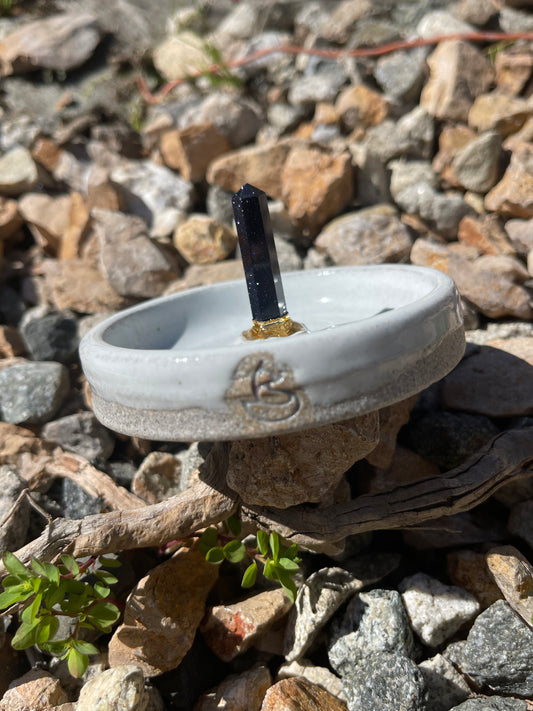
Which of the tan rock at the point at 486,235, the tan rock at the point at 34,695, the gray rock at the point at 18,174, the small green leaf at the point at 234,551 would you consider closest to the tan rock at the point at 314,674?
the small green leaf at the point at 234,551

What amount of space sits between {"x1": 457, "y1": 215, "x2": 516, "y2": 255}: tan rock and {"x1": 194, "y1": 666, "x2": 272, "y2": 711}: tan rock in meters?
2.12

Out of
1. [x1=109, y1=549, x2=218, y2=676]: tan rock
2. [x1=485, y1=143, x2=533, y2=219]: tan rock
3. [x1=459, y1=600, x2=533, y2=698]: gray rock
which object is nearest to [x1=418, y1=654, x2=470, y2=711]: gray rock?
[x1=459, y1=600, x2=533, y2=698]: gray rock

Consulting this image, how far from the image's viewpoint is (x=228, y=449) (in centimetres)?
181

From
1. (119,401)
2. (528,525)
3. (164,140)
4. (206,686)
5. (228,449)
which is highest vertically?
(164,140)

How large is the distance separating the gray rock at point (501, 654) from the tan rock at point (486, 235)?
175cm

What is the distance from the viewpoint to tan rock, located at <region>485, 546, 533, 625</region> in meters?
1.61

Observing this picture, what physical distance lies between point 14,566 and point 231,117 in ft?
9.61

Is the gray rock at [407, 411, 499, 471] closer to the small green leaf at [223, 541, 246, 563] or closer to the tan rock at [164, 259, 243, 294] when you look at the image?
the small green leaf at [223, 541, 246, 563]

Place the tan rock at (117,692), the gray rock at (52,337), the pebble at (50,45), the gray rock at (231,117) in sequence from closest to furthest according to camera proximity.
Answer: the tan rock at (117,692) < the gray rock at (52,337) < the gray rock at (231,117) < the pebble at (50,45)

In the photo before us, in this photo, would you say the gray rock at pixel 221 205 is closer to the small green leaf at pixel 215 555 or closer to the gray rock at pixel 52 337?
the gray rock at pixel 52 337

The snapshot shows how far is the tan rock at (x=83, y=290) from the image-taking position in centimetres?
309

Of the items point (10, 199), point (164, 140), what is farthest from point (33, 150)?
point (164, 140)

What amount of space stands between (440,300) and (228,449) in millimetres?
786

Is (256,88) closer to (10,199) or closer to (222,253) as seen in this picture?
(222,253)
